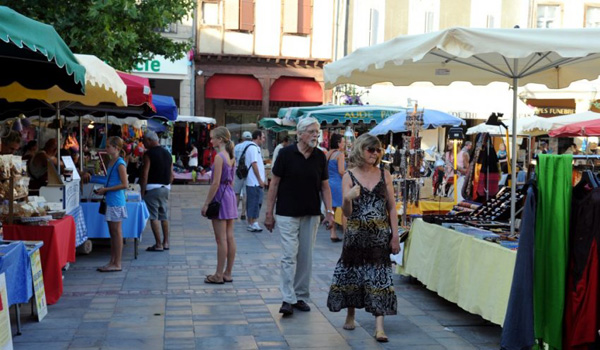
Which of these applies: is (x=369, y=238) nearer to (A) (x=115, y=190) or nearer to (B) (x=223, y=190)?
(B) (x=223, y=190)

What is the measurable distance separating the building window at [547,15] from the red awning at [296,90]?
9494 millimetres

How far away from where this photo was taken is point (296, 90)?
28.6m

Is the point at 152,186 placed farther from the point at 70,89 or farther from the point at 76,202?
the point at 70,89

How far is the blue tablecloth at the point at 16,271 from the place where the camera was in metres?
5.15

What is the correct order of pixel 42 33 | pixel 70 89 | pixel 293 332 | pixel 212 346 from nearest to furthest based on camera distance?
pixel 42 33 → pixel 212 346 → pixel 293 332 → pixel 70 89

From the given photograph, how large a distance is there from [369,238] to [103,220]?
4938 mm

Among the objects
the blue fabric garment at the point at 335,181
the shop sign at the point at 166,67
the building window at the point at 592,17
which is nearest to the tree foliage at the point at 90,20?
the blue fabric garment at the point at 335,181

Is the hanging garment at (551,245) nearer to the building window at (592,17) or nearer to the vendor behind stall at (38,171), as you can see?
the vendor behind stall at (38,171)

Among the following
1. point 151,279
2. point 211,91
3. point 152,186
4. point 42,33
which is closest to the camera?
point 42,33

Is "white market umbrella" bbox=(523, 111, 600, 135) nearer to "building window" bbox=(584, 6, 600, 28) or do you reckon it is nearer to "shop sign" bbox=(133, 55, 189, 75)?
"building window" bbox=(584, 6, 600, 28)

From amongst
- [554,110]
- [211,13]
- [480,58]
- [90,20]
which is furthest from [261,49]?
[480,58]

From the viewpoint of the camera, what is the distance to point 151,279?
788cm

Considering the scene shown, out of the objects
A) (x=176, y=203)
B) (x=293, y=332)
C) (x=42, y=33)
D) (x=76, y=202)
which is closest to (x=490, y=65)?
(x=293, y=332)

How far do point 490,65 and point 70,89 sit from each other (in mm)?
4098
